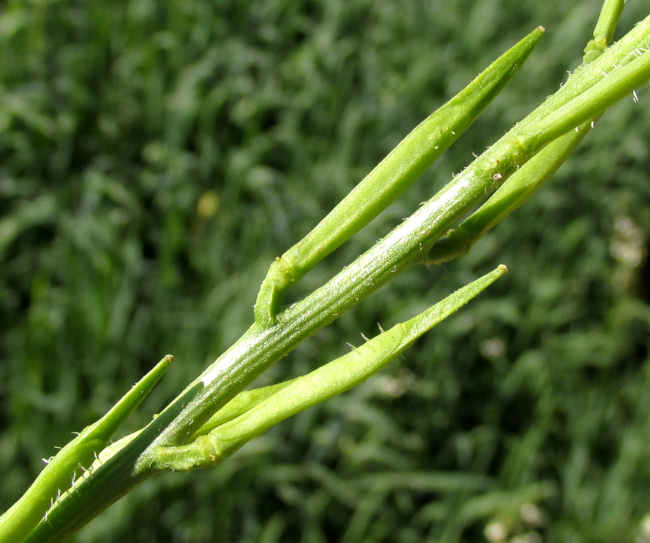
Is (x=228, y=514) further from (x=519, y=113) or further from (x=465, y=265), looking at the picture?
(x=519, y=113)

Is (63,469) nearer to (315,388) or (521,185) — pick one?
(315,388)

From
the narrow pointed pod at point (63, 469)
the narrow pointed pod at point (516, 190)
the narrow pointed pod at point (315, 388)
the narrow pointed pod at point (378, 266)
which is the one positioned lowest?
the narrow pointed pod at point (315, 388)

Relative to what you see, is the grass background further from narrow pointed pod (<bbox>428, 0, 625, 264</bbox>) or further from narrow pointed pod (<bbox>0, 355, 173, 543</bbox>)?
narrow pointed pod (<bbox>428, 0, 625, 264</bbox>)

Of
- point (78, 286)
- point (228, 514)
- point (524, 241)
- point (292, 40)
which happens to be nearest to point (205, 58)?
point (292, 40)

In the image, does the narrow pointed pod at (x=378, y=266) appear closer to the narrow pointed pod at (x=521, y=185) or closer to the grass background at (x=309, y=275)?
the narrow pointed pod at (x=521, y=185)

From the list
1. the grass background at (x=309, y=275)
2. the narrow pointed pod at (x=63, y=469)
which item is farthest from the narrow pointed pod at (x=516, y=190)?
the grass background at (x=309, y=275)

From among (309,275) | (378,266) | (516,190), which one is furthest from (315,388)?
(309,275)
